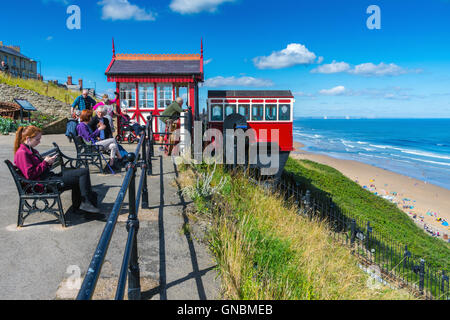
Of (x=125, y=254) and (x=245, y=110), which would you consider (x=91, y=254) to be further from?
(x=245, y=110)

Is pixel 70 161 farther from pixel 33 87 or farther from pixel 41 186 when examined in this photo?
pixel 33 87

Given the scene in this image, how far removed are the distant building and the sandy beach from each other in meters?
47.0

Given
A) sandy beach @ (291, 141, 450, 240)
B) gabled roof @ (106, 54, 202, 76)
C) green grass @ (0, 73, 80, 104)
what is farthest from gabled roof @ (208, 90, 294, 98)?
green grass @ (0, 73, 80, 104)

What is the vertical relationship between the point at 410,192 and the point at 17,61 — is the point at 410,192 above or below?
below

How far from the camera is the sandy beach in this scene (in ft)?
70.5

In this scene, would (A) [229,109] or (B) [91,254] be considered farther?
(A) [229,109]

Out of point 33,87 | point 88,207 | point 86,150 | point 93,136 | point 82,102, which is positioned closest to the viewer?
point 88,207

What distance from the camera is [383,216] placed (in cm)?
1912

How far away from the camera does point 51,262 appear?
365 cm

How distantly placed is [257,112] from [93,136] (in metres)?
9.96

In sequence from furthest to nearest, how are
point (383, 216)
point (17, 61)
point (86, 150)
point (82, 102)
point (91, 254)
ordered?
point (17, 61), point (383, 216), point (82, 102), point (86, 150), point (91, 254)

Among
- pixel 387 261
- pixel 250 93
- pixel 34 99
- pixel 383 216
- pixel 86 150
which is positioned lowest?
pixel 383 216

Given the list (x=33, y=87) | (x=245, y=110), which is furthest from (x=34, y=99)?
(x=245, y=110)

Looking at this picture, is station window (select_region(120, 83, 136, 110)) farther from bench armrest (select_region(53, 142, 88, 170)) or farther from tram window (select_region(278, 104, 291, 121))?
bench armrest (select_region(53, 142, 88, 170))
